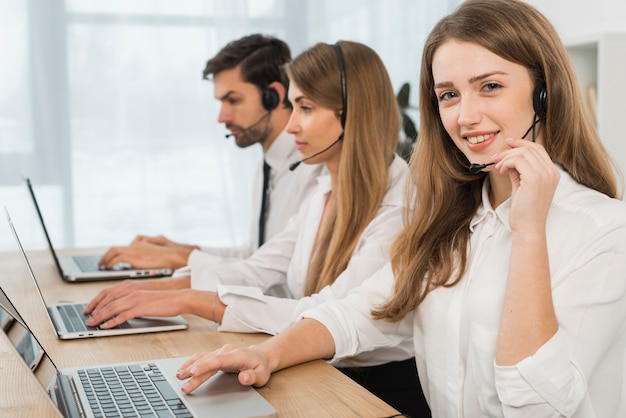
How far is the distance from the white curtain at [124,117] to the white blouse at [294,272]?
1.89 metres

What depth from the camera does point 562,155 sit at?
1149 mm

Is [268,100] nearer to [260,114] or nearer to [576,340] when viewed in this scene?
[260,114]

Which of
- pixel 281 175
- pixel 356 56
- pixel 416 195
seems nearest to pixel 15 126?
pixel 281 175

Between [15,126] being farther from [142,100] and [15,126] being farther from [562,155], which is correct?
[562,155]

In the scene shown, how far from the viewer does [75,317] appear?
5.11ft

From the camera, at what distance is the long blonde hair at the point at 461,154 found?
3.69 ft

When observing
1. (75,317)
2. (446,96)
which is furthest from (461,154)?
(75,317)

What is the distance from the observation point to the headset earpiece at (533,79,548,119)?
1.13 metres

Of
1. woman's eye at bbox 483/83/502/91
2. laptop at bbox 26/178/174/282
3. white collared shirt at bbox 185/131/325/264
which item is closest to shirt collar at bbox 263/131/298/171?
white collared shirt at bbox 185/131/325/264

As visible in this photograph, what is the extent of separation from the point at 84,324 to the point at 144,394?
0.51 metres

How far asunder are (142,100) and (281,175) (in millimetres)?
1674

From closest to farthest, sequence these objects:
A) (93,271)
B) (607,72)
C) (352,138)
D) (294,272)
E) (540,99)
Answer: (540,99)
(352,138)
(294,272)
(93,271)
(607,72)

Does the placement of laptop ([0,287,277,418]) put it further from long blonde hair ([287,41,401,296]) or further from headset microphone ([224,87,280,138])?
headset microphone ([224,87,280,138])

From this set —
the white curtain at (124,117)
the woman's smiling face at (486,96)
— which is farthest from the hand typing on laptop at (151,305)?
the white curtain at (124,117)
